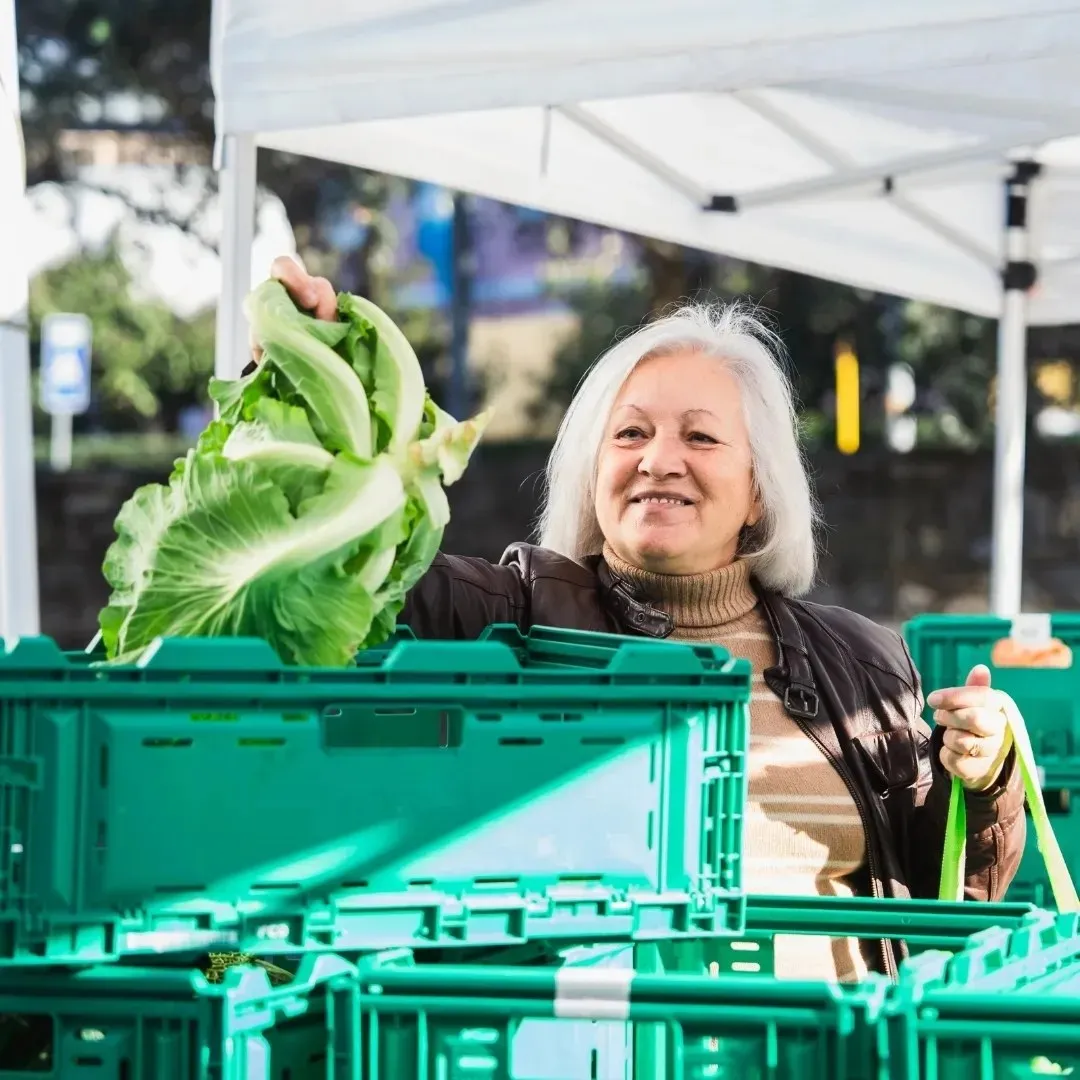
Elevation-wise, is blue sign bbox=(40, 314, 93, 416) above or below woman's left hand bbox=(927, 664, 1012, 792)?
above

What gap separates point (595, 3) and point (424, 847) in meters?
1.48

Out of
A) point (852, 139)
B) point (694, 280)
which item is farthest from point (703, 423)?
point (694, 280)

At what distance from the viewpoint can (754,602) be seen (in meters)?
2.76

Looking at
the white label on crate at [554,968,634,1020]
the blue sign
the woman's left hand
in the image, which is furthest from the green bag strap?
the blue sign

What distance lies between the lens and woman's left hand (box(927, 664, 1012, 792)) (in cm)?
211

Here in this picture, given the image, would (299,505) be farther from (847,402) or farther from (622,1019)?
(847,402)

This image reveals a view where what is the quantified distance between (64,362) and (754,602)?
1082cm

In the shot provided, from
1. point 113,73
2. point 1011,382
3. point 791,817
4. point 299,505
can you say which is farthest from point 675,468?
point 113,73

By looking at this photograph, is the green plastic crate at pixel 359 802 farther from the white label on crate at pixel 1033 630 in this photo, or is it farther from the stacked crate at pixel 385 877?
the white label on crate at pixel 1033 630

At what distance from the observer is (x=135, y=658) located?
5.43 feet

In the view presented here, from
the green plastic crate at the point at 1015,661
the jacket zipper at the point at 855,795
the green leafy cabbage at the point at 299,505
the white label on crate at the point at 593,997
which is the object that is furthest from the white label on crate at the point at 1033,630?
the white label on crate at the point at 593,997

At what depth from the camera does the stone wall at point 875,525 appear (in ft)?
43.4

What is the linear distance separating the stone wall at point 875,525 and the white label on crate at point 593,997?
39.1 ft

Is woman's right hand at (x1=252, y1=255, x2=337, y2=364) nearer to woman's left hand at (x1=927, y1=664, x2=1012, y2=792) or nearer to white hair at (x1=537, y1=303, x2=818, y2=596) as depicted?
woman's left hand at (x1=927, y1=664, x2=1012, y2=792)
